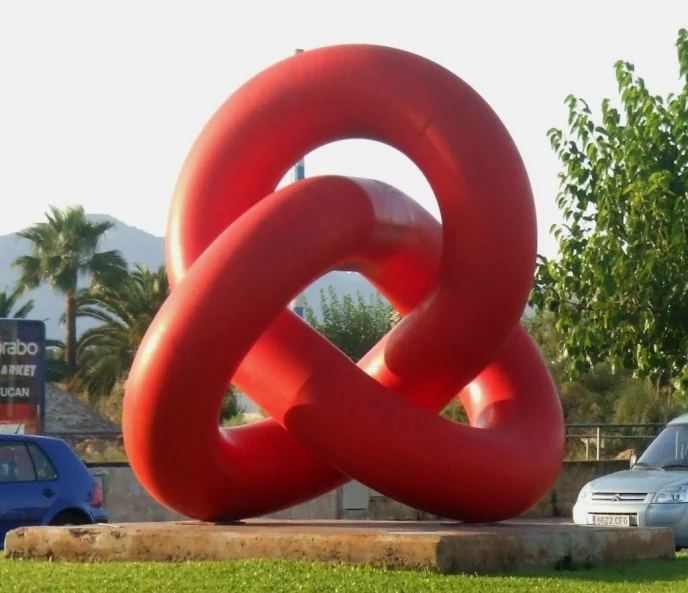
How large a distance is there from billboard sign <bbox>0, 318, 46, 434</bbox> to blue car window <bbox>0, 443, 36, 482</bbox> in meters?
6.90

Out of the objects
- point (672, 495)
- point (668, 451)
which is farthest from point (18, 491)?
point (668, 451)

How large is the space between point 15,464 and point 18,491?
420 mm

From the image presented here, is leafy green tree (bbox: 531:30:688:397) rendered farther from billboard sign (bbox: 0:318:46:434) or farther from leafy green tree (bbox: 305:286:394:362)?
leafy green tree (bbox: 305:286:394:362)

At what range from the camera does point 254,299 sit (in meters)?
9.89

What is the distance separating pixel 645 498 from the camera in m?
15.0

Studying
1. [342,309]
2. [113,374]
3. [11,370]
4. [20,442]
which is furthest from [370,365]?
[342,309]

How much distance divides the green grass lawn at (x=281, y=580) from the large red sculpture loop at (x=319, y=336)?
0.96 meters

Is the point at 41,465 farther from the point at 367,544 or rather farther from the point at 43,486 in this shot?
the point at 367,544

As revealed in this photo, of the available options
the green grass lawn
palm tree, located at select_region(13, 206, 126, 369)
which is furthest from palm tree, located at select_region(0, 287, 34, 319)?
the green grass lawn

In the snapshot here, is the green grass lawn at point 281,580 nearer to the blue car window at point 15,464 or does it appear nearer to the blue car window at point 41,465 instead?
the blue car window at point 15,464

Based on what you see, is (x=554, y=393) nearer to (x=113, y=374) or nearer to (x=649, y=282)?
(x=649, y=282)

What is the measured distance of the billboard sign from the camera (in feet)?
71.5

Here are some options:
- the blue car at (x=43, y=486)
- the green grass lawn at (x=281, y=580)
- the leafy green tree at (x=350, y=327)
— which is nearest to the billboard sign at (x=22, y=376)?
the blue car at (x=43, y=486)

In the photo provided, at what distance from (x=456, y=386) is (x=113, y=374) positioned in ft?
101
